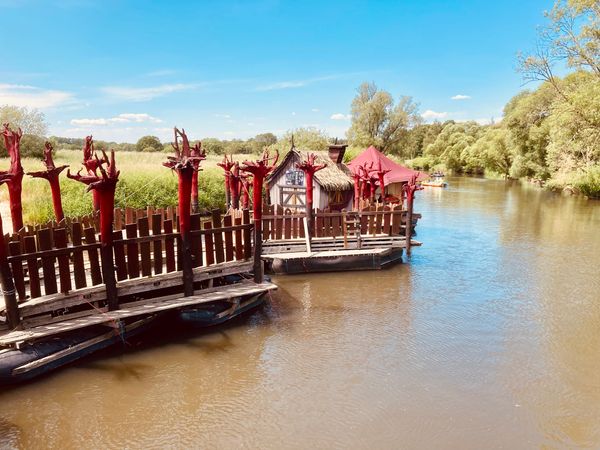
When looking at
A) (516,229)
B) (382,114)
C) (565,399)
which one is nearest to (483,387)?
(565,399)

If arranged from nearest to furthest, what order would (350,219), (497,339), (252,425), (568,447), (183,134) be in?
(568,447)
(252,425)
(183,134)
(497,339)
(350,219)

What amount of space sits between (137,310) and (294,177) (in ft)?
39.6

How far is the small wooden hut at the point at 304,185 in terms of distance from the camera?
1892 centimetres

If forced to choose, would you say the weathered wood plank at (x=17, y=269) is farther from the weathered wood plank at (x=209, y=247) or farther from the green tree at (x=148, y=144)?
the green tree at (x=148, y=144)

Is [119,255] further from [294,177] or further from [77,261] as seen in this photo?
[294,177]

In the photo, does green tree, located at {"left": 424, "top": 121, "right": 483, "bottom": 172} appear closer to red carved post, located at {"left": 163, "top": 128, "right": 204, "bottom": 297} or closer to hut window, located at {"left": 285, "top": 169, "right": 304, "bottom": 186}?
hut window, located at {"left": 285, "top": 169, "right": 304, "bottom": 186}

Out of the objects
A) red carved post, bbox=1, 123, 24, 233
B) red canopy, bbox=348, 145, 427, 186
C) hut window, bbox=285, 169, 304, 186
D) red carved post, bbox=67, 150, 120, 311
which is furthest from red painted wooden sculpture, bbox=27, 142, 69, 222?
red canopy, bbox=348, 145, 427, 186

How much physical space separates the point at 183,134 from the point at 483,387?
739 centimetres

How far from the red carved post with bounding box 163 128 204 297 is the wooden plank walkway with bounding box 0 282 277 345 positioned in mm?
438

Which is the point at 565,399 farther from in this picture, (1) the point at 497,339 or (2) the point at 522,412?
(1) the point at 497,339

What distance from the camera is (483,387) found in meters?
7.68

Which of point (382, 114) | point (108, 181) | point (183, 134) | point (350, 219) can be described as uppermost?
point (382, 114)

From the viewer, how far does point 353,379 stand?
7.89 metres

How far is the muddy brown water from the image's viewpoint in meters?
6.37
